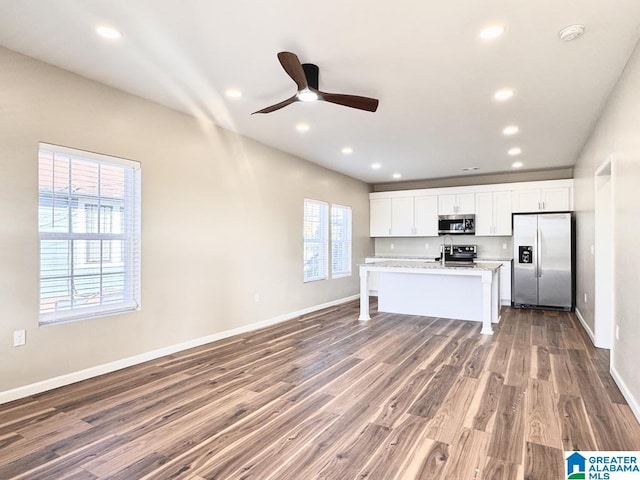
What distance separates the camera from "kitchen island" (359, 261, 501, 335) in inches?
214

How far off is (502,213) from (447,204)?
42.6 inches

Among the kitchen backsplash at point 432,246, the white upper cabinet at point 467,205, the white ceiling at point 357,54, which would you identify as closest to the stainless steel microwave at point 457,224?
the white upper cabinet at point 467,205

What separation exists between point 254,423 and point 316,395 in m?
0.62

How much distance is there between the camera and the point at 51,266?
3100mm

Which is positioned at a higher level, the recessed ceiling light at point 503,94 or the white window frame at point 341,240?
the recessed ceiling light at point 503,94

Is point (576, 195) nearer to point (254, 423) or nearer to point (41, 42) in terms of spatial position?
point (254, 423)

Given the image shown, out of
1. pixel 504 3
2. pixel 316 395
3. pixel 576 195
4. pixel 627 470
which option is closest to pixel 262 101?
pixel 504 3

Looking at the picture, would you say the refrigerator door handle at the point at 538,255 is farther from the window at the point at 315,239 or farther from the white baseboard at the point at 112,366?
the white baseboard at the point at 112,366

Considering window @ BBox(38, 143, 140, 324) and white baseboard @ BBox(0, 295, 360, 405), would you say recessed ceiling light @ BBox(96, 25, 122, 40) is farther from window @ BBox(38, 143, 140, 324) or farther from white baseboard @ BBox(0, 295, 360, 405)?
white baseboard @ BBox(0, 295, 360, 405)

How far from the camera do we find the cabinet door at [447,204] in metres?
7.78

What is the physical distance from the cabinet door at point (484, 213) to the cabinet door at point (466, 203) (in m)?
0.08

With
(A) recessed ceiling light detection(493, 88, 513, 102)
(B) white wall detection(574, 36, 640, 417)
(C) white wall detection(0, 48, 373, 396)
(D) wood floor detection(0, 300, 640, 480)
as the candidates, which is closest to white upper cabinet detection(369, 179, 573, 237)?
(C) white wall detection(0, 48, 373, 396)

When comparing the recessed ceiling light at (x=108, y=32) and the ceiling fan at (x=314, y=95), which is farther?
the ceiling fan at (x=314, y=95)

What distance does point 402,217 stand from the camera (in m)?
8.34
